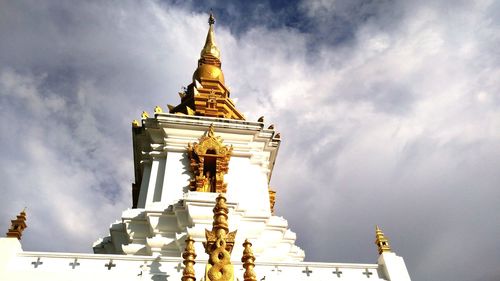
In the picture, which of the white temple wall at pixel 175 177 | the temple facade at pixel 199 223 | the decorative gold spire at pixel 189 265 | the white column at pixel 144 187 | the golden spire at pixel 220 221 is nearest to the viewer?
the decorative gold spire at pixel 189 265

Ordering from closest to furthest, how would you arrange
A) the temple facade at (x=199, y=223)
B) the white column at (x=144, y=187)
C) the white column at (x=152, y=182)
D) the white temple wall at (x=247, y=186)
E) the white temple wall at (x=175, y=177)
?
the temple facade at (x=199, y=223) < the white temple wall at (x=175, y=177) < the white column at (x=152, y=182) < the white temple wall at (x=247, y=186) < the white column at (x=144, y=187)

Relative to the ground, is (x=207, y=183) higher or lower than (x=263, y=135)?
lower

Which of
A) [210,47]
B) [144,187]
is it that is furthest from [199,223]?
[210,47]

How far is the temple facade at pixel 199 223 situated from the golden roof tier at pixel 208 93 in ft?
0.21

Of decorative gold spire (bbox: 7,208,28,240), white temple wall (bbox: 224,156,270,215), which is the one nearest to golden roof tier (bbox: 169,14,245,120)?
white temple wall (bbox: 224,156,270,215)

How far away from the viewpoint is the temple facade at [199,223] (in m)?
8.01

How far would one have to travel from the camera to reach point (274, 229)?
12.8 meters

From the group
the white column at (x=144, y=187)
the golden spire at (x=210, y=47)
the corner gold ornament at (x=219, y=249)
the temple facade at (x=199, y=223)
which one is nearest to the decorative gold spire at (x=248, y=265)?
the temple facade at (x=199, y=223)

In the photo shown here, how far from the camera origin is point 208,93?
18328mm

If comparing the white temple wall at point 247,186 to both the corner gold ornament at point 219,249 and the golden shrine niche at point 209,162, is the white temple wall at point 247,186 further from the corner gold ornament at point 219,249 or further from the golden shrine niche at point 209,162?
the corner gold ornament at point 219,249

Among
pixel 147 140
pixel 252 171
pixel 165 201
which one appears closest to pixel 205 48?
pixel 147 140

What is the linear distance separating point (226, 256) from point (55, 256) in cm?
378

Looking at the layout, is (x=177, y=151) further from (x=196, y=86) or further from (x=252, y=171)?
(x=196, y=86)

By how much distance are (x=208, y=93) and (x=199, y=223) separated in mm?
8169
